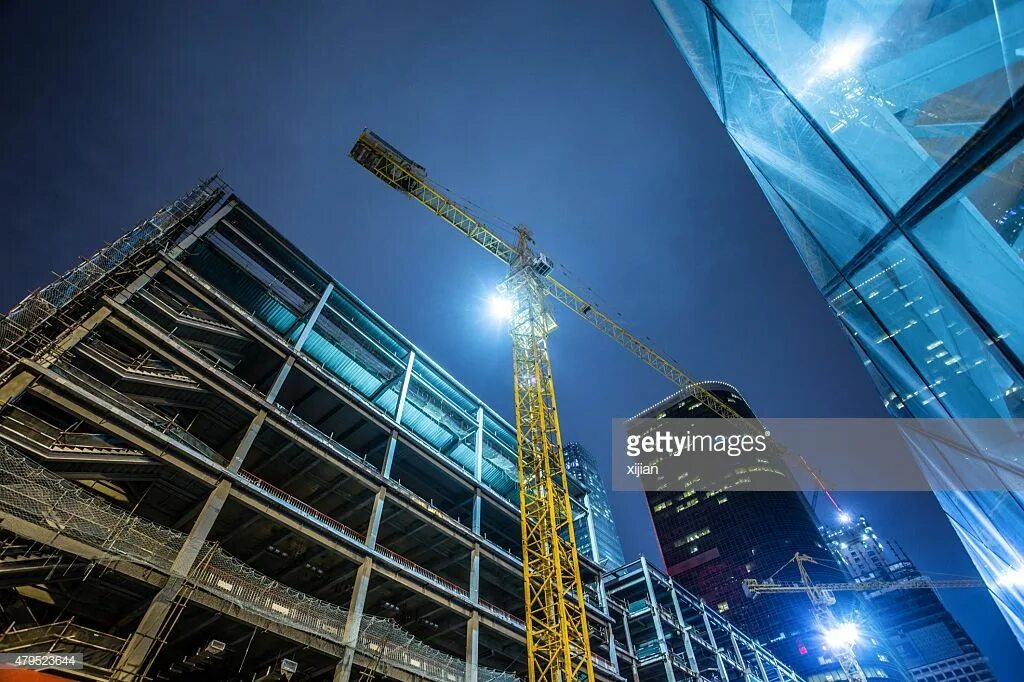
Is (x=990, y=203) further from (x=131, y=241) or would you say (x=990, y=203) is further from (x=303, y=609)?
(x=131, y=241)

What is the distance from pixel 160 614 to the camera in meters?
15.2

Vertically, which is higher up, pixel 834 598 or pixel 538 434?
pixel 834 598

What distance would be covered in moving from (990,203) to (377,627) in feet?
78.6

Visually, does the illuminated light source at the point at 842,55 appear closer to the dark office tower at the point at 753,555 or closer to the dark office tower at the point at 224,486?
the dark office tower at the point at 224,486

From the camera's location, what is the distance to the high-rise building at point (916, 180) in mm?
3271

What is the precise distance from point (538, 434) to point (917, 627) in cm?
18919

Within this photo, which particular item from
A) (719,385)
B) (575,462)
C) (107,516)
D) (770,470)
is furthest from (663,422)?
(107,516)

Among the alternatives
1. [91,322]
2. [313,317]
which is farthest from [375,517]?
[91,322]

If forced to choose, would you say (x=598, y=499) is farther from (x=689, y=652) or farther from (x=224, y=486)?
(x=224, y=486)

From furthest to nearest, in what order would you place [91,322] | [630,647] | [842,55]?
[630,647] < [91,322] < [842,55]

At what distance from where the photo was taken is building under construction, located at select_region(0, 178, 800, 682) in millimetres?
15430

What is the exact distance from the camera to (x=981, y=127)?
317cm

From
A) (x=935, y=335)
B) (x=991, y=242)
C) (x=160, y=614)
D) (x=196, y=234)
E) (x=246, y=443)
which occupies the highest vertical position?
(x=196, y=234)

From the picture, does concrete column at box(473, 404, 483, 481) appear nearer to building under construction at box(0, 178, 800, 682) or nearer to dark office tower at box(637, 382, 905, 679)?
building under construction at box(0, 178, 800, 682)
